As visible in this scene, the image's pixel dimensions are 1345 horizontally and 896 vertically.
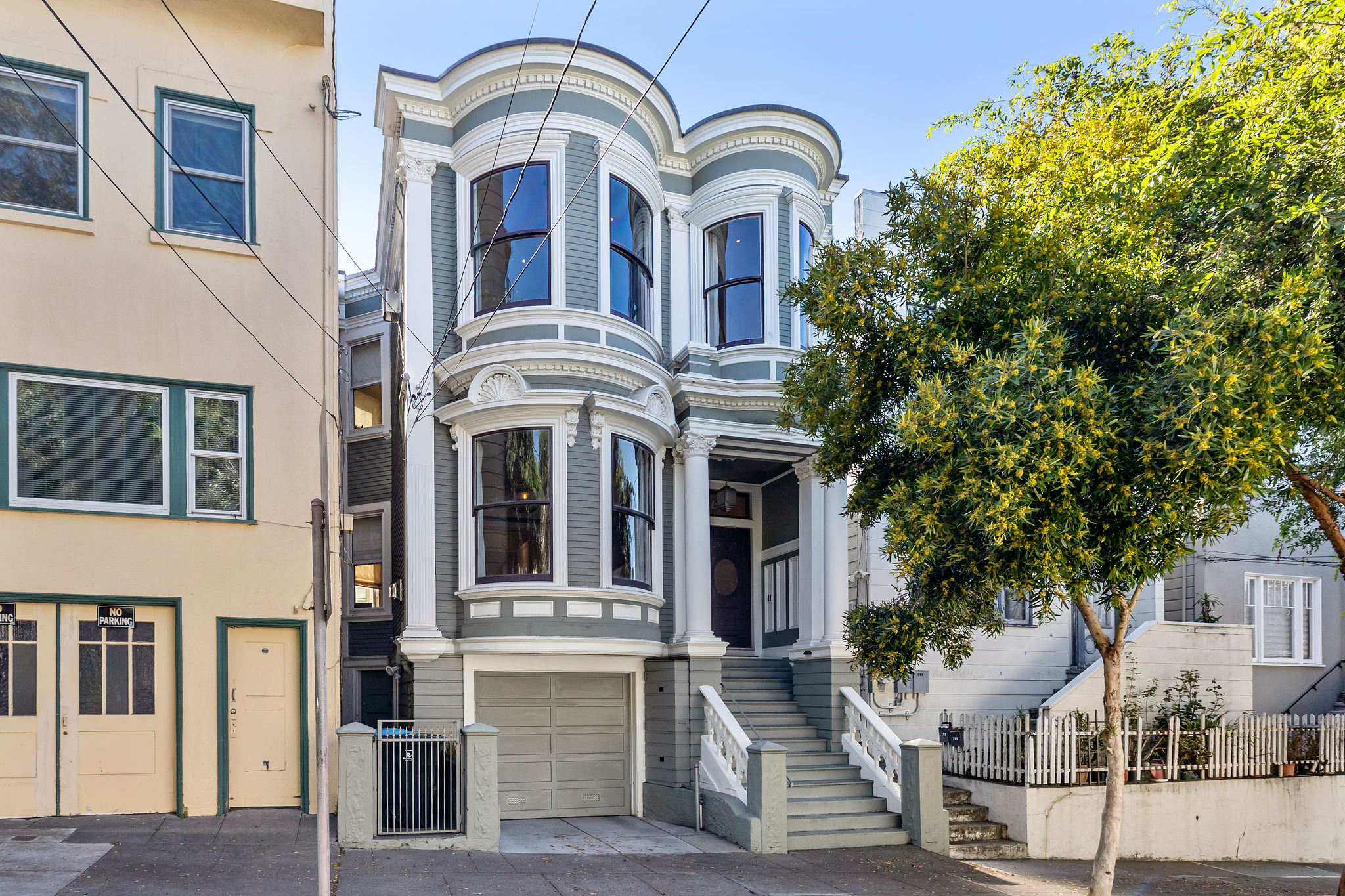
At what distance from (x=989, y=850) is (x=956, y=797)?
1.14 m

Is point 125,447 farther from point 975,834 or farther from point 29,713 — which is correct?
point 975,834

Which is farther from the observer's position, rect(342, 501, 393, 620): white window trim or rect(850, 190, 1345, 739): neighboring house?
rect(342, 501, 393, 620): white window trim

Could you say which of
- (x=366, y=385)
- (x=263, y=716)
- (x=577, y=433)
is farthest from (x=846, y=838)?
(x=366, y=385)

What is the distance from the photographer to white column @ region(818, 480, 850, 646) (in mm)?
15461

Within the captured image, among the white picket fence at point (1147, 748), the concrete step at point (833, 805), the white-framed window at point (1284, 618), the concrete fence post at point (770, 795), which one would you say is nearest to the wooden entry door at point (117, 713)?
the concrete fence post at point (770, 795)

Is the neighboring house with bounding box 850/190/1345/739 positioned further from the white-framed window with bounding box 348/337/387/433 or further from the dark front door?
the white-framed window with bounding box 348/337/387/433

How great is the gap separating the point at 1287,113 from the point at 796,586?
9731 millimetres

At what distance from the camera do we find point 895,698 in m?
16.3

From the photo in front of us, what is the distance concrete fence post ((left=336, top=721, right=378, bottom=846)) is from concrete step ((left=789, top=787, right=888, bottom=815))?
5.08 metres

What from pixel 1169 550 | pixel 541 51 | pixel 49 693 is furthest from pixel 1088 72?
pixel 49 693

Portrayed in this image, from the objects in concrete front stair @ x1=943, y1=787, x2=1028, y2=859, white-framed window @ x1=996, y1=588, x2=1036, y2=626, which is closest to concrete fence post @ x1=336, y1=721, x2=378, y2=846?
concrete front stair @ x1=943, y1=787, x2=1028, y2=859

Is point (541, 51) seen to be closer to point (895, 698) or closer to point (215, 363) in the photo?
point (215, 363)

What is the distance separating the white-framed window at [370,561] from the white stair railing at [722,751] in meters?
7.07

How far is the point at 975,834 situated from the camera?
1352 cm
